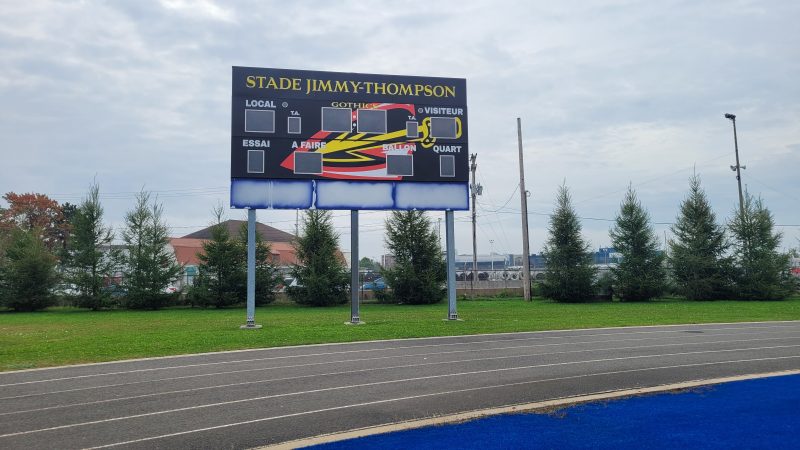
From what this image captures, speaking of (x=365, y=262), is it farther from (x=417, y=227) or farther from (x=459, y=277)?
(x=417, y=227)

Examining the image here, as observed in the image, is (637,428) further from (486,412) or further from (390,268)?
(390,268)

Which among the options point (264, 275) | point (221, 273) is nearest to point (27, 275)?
point (221, 273)

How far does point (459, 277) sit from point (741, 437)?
63668 mm

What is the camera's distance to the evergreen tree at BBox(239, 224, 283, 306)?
41906mm

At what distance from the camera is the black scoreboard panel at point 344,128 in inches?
838

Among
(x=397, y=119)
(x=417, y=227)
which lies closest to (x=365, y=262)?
(x=417, y=227)

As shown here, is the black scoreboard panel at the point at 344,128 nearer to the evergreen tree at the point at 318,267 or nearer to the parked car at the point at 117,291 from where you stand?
the evergreen tree at the point at 318,267

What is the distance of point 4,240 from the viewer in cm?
4622

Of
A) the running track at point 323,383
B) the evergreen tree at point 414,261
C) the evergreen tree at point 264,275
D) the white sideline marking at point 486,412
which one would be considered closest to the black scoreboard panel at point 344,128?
the running track at point 323,383

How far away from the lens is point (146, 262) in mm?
41625

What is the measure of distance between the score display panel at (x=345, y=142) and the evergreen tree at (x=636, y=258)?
2436 centimetres

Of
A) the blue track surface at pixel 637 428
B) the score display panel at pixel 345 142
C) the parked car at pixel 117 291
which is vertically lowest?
the blue track surface at pixel 637 428

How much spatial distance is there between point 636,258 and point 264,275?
26465 mm

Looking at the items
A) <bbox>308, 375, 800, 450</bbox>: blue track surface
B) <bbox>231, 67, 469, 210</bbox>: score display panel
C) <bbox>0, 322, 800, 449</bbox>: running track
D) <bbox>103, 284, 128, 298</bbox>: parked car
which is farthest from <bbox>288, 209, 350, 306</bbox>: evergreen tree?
<bbox>308, 375, 800, 450</bbox>: blue track surface
